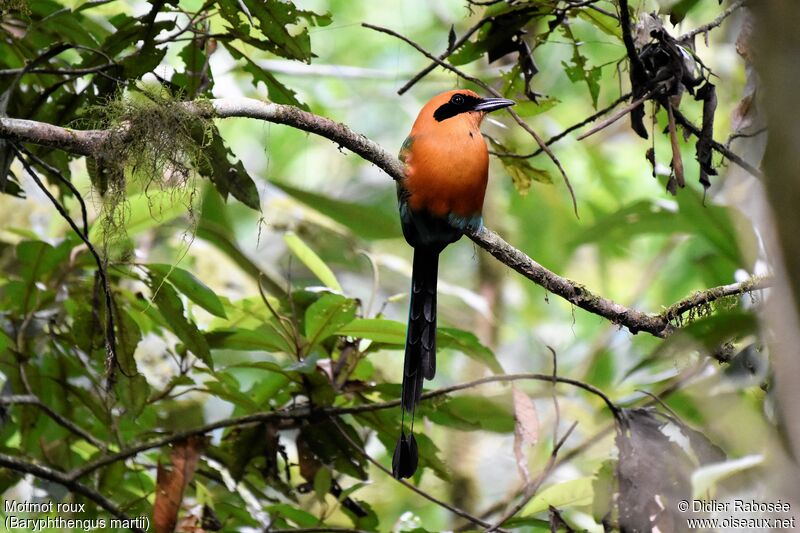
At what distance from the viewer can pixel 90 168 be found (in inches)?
101

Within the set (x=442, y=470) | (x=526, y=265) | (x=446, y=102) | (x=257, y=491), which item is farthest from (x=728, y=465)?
(x=257, y=491)

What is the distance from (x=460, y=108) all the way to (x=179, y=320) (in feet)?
3.56

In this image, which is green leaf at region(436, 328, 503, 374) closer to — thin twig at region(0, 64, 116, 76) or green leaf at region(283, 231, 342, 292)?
green leaf at region(283, 231, 342, 292)

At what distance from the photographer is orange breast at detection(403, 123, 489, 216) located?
8.53ft

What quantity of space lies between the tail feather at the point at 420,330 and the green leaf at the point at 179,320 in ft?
1.95

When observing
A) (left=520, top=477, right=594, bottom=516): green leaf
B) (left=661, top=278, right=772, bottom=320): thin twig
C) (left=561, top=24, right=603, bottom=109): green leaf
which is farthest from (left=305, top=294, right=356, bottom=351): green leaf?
(left=561, top=24, right=603, bottom=109): green leaf

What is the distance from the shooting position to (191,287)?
8.48 ft

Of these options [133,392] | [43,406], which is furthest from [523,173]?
[43,406]

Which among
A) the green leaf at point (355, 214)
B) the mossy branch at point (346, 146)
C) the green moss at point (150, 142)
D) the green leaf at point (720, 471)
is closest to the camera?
the mossy branch at point (346, 146)

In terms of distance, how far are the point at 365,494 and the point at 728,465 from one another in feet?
10.5

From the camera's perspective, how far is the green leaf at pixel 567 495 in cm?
269

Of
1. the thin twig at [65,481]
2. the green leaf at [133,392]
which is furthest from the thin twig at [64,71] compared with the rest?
the thin twig at [65,481]

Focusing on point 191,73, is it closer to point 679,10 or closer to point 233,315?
point 233,315

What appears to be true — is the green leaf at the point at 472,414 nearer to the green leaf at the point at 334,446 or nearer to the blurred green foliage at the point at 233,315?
the blurred green foliage at the point at 233,315
